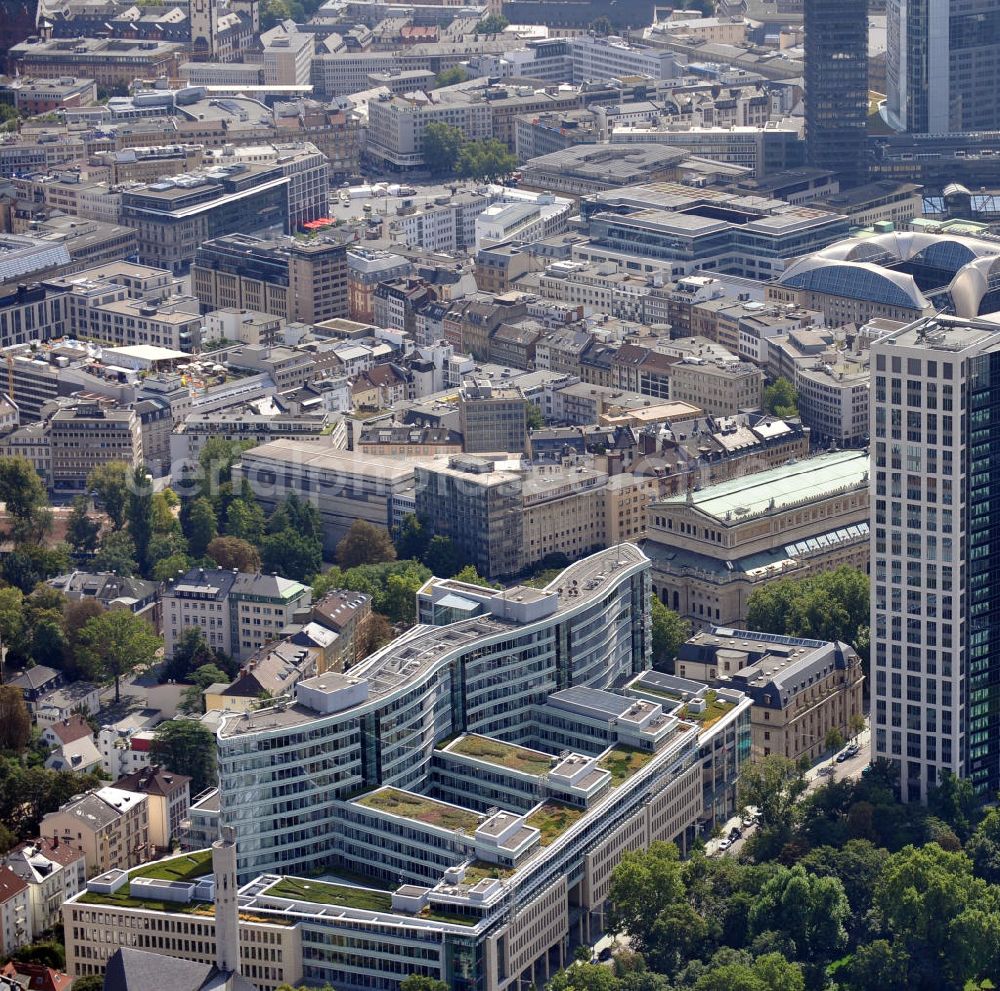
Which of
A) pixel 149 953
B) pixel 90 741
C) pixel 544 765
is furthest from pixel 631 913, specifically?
pixel 90 741

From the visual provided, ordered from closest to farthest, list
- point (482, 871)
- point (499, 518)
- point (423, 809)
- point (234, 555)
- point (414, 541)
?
1. point (482, 871)
2. point (423, 809)
3. point (234, 555)
4. point (499, 518)
5. point (414, 541)

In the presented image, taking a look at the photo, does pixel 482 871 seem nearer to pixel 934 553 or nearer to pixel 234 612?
pixel 934 553

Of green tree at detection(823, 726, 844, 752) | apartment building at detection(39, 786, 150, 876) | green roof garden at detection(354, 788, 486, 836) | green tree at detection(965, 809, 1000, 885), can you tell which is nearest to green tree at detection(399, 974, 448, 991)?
green roof garden at detection(354, 788, 486, 836)

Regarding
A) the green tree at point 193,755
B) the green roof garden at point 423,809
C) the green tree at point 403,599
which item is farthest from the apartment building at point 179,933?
the green tree at point 403,599

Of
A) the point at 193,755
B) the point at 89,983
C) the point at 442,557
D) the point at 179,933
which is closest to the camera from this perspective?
the point at 179,933

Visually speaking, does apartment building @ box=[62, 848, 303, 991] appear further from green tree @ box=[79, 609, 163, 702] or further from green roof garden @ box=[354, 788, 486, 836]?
green tree @ box=[79, 609, 163, 702]

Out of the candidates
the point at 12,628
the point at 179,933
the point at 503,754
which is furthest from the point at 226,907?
the point at 12,628
